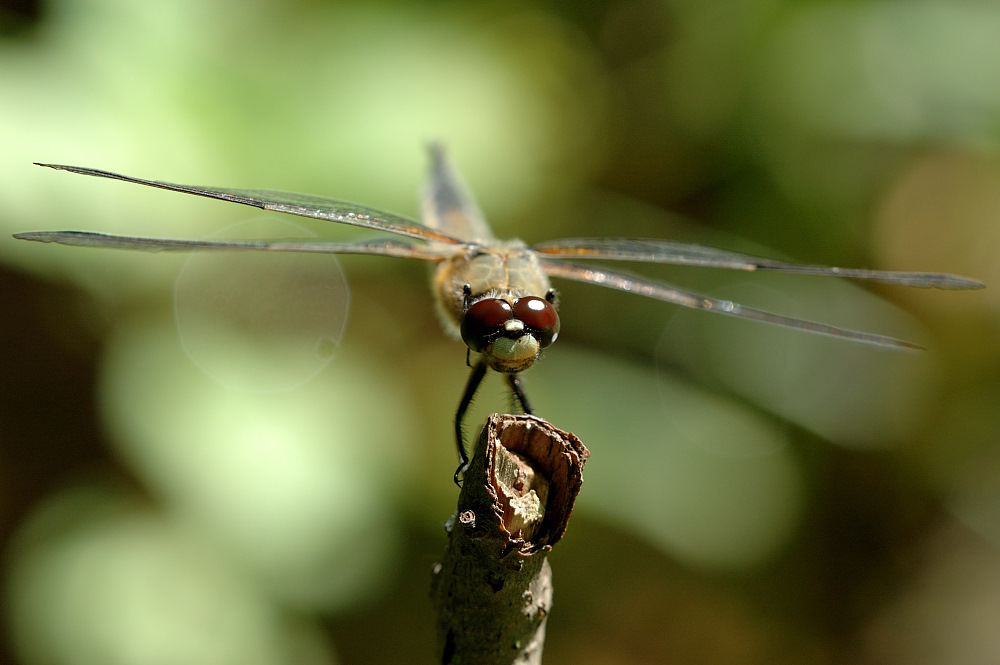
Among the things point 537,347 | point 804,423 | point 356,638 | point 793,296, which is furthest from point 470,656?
point 793,296

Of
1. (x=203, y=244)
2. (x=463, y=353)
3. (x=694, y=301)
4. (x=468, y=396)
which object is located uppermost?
(x=203, y=244)

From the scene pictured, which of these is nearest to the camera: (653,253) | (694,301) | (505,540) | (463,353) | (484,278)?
(505,540)

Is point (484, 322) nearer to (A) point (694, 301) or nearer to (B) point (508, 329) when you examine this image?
(B) point (508, 329)

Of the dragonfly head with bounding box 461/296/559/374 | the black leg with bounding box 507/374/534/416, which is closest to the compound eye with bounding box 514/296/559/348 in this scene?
the dragonfly head with bounding box 461/296/559/374

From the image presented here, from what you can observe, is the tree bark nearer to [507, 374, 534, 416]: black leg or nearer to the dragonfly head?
the dragonfly head

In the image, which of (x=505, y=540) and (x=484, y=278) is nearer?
(x=505, y=540)

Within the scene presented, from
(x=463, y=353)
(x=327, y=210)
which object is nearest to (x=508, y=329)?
(x=327, y=210)

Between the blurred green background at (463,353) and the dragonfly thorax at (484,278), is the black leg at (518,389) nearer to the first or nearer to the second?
the dragonfly thorax at (484,278)
